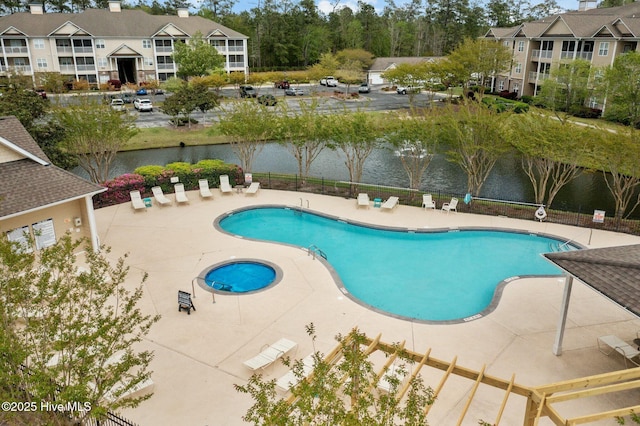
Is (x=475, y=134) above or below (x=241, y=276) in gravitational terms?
above

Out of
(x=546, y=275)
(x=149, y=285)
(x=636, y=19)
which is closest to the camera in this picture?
(x=149, y=285)

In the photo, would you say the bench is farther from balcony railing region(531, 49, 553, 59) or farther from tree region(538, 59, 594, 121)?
balcony railing region(531, 49, 553, 59)

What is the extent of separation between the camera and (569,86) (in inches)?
2015

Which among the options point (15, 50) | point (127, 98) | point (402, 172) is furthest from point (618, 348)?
point (15, 50)

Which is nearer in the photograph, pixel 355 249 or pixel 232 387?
pixel 232 387

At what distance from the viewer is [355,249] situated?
75.3 ft

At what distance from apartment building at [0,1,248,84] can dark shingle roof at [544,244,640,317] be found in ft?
223

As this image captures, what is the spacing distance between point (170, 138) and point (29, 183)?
26.8 meters

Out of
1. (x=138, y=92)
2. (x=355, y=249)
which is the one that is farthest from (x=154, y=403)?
(x=138, y=92)

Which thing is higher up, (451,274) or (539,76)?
(539,76)

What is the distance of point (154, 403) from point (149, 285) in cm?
669

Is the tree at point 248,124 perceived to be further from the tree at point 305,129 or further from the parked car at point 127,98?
the parked car at point 127,98

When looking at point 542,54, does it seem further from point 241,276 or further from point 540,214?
point 241,276

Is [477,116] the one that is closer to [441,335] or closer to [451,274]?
[451,274]
